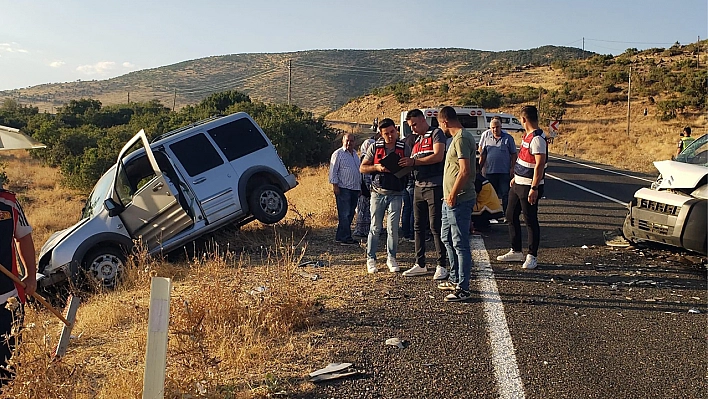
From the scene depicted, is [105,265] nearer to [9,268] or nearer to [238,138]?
[238,138]

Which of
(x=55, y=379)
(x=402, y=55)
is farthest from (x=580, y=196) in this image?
(x=402, y=55)

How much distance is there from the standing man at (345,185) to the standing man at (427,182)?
7.72ft

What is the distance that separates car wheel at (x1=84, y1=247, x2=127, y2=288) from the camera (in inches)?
318

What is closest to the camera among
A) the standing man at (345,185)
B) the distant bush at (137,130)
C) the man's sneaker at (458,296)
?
the man's sneaker at (458,296)

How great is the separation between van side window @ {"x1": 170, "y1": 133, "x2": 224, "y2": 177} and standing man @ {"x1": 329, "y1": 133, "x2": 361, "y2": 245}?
71.7 inches

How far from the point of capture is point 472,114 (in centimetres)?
1719

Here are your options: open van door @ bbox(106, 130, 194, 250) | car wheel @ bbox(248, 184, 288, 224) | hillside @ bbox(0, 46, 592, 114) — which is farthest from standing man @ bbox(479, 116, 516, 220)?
hillside @ bbox(0, 46, 592, 114)

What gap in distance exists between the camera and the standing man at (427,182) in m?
6.31

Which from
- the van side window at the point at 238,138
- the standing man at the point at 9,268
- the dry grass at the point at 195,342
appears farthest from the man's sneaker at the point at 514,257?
the standing man at the point at 9,268

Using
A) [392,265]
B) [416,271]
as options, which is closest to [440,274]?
[416,271]

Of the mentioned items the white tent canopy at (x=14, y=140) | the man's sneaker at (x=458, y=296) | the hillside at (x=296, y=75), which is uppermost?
the hillside at (x=296, y=75)

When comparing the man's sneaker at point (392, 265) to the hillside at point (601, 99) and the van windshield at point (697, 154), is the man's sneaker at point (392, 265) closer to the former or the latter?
the van windshield at point (697, 154)

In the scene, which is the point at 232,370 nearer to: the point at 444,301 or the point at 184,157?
the point at 444,301

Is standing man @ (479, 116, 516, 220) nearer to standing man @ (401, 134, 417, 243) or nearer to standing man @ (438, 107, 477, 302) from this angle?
standing man @ (401, 134, 417, 243)
